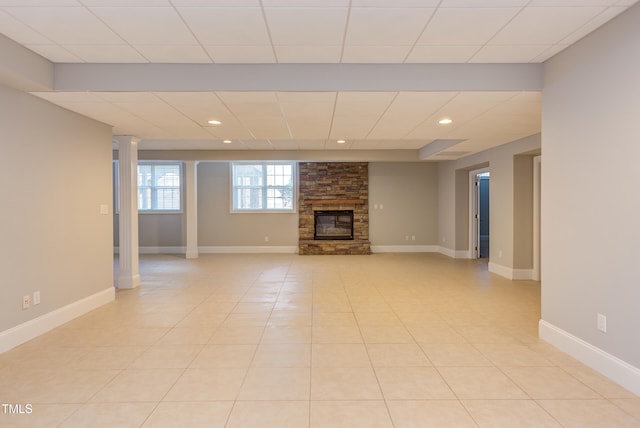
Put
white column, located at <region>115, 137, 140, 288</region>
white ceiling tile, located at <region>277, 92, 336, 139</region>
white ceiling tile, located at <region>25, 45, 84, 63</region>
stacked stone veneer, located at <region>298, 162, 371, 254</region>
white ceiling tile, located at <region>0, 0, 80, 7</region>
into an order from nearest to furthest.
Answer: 1. white ceiling tile, located at <region>0, 0, 80, 7</region>
2. white ceiling tile, located at <region>25, 45, 84, 63</region>
3. white ceiling tile, located at <region>277, 92, 336, 139</region>
4. white column, located at <region>115, 137, 140, 288</region>
5. stacked stone veneer, located at <region>298, 162, 371, 254</region>

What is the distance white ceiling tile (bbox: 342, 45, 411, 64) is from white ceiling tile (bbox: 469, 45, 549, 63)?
0.65 metres

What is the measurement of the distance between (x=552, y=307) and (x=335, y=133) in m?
3.45

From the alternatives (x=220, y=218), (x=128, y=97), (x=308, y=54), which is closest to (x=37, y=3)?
(x=128, y=97)

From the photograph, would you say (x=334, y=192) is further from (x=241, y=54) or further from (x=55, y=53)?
(x=55, y=53)

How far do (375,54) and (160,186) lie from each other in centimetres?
830

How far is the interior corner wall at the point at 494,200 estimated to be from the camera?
6406mm

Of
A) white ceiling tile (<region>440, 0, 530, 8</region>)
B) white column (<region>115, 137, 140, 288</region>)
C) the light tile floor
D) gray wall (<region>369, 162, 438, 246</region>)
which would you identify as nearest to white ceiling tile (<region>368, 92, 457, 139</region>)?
white ceiling tile (<region>440, 0, 530, 8</region>)

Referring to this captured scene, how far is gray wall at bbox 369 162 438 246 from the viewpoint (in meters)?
10.2

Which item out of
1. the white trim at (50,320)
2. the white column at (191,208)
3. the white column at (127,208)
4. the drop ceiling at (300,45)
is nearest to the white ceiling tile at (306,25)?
the drop ceiling at (300,45)

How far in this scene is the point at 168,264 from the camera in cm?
816

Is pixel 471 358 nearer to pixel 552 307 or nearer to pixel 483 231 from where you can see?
pixel 552 307

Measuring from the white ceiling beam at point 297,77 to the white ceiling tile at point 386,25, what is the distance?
0.47 m

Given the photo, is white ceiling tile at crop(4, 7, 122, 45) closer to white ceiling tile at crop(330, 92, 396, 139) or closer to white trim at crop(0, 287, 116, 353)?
white ceiling tile at crop(330, 92, 396, 139)

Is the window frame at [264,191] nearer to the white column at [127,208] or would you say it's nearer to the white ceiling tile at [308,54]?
the white column at [127,208]
